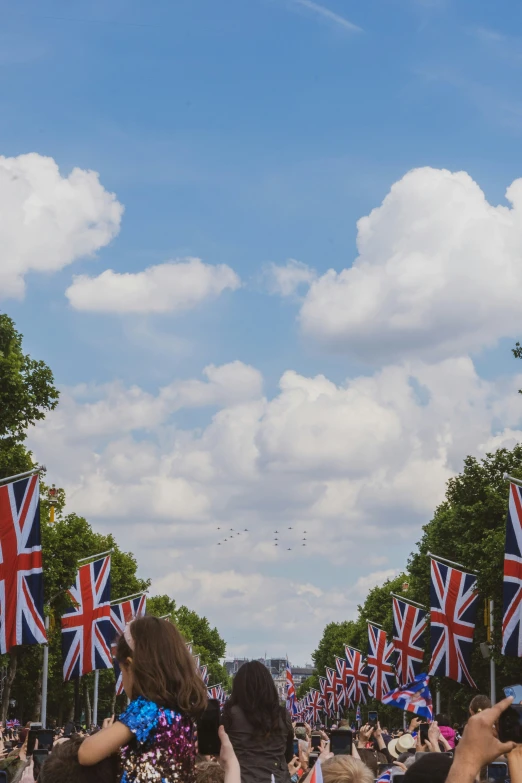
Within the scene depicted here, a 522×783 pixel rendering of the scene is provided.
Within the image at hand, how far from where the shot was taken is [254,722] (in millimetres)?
7773

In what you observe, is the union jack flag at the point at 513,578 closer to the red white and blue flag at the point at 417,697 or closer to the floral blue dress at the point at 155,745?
the red white and blue flag at the point at 417,697

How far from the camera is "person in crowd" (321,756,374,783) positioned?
5496mm

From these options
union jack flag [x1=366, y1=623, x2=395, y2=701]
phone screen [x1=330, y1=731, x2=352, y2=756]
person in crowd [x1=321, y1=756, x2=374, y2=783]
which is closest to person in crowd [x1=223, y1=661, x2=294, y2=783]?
phone screen [x1=330, y1=731, x2=352, y2=756]

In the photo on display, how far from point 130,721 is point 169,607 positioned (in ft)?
483

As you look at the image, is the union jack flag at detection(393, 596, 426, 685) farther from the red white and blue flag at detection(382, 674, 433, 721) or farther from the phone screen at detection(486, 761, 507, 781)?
the phone screen at detection(486, 761, 507, 781)

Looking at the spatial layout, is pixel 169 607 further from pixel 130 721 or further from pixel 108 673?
pixel 130 721

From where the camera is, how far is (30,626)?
18375mm

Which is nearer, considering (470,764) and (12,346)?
(470,764)

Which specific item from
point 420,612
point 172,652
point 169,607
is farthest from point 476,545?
point 169,607

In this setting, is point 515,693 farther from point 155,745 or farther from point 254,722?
point 254,722

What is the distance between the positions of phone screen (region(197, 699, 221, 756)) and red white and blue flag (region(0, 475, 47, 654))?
14145 millimetres

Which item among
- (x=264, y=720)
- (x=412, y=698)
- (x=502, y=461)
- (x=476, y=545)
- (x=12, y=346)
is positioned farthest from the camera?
(x=502, y=461)

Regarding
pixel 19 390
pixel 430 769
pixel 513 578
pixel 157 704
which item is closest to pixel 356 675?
pixel 19 390

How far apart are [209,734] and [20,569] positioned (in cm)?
1433
